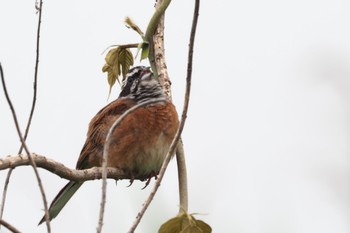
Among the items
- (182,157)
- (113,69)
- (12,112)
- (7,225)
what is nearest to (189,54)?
(12,112)

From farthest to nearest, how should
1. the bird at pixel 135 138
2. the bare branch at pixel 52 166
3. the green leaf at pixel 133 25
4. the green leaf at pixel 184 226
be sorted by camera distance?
the bird at pixel 135 138 < the green leaf at pixel 133 25 < the green leaf at pixel 184 226 < the bare branch at pixel 52 166

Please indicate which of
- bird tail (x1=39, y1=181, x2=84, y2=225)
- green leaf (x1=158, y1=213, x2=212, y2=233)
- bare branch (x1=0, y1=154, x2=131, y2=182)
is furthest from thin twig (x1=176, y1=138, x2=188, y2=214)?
bird tail (x1=39, y1=181, x2=84, y2=225)

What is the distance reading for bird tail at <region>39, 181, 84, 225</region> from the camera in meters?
4.45

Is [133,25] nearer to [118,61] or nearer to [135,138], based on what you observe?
[118,61]

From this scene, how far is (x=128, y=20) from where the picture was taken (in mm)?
3830

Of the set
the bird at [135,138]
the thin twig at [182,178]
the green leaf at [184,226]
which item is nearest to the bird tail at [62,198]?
the bird at [135,138]

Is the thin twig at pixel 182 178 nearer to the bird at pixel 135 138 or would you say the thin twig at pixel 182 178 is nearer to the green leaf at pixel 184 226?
the green leaf at pixel 184 226

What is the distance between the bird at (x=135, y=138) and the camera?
4445mm

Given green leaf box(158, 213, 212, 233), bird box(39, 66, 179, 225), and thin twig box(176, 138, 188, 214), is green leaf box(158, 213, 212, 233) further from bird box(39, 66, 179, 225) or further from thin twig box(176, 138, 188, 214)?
bird box(39, 66, 179, 225)

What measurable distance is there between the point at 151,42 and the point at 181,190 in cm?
96

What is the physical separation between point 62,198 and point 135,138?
1.99 feet

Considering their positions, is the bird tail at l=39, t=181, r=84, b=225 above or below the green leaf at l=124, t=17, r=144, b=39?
below

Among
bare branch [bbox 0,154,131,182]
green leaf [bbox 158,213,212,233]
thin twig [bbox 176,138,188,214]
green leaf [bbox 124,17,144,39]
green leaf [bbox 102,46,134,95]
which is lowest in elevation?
green leaf [bbox 158,213,212,233]

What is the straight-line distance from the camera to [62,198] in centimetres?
452
